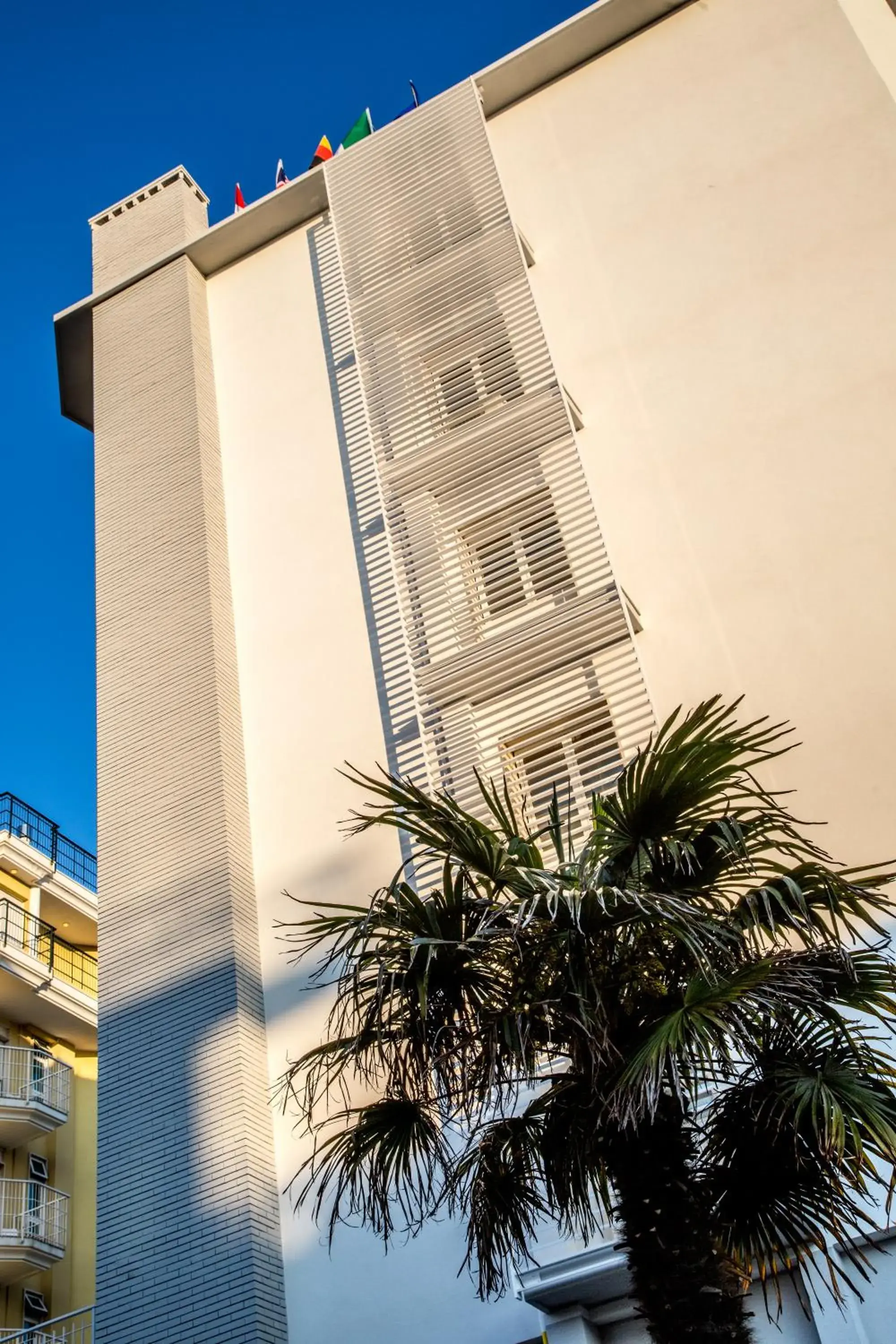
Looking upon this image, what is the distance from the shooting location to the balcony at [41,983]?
83.3 feet

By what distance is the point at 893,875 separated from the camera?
8.83 m

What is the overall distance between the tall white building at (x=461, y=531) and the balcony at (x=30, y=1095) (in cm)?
976

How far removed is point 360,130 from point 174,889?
41.2ft

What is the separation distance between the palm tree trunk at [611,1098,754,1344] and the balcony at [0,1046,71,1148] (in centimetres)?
1837

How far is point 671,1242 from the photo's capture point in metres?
7.73

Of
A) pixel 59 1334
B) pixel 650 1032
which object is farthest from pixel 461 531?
pixel 59 1334

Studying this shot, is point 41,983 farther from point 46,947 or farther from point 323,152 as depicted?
point 323,152

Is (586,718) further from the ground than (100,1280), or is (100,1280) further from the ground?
(586,718)

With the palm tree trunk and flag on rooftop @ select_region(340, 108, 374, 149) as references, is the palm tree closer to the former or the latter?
the palm tree trunk

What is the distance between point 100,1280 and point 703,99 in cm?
1532

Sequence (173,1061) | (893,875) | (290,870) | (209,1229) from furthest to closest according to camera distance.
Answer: (290,870)
(173,1061)
(209,1229)
(893,875)

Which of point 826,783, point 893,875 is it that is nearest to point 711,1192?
point 893,875

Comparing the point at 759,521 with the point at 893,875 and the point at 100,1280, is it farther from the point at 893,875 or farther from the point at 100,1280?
Answer: the point at 100,1280

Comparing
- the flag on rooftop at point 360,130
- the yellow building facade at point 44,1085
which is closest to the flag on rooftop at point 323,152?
the flag on rooftop at point 360,130
